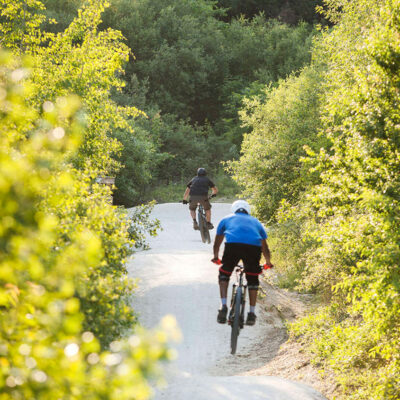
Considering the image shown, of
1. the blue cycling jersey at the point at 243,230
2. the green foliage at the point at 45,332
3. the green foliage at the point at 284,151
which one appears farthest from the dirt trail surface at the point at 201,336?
the green foliage at the point at 45,332

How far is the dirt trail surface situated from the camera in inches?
237

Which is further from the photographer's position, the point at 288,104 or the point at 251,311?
the point at 288,104

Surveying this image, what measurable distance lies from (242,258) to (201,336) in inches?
97.2

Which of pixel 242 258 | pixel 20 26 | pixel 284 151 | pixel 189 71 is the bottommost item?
pixel 242 258

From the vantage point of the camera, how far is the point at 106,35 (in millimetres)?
11586

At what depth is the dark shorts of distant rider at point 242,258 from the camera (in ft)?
23.5

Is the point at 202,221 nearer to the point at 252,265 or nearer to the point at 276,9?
the point at 252,265

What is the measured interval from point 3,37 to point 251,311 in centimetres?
749

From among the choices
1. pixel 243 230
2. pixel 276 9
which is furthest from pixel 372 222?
pixel 276 9

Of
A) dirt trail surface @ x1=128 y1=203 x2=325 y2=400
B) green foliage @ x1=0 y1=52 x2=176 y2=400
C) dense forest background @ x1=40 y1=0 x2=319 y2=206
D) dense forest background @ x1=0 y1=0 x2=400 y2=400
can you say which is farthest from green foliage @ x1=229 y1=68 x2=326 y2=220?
green foliage @ x1=0 y1=52 x2=176 y2=400

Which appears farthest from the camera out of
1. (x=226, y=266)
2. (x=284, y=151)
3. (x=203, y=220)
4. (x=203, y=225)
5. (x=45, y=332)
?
(x=284, y=151)

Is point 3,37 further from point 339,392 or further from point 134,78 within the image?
point 134,78

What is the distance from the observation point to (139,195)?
27641mm

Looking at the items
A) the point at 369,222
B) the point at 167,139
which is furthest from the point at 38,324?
the point at 167,139
